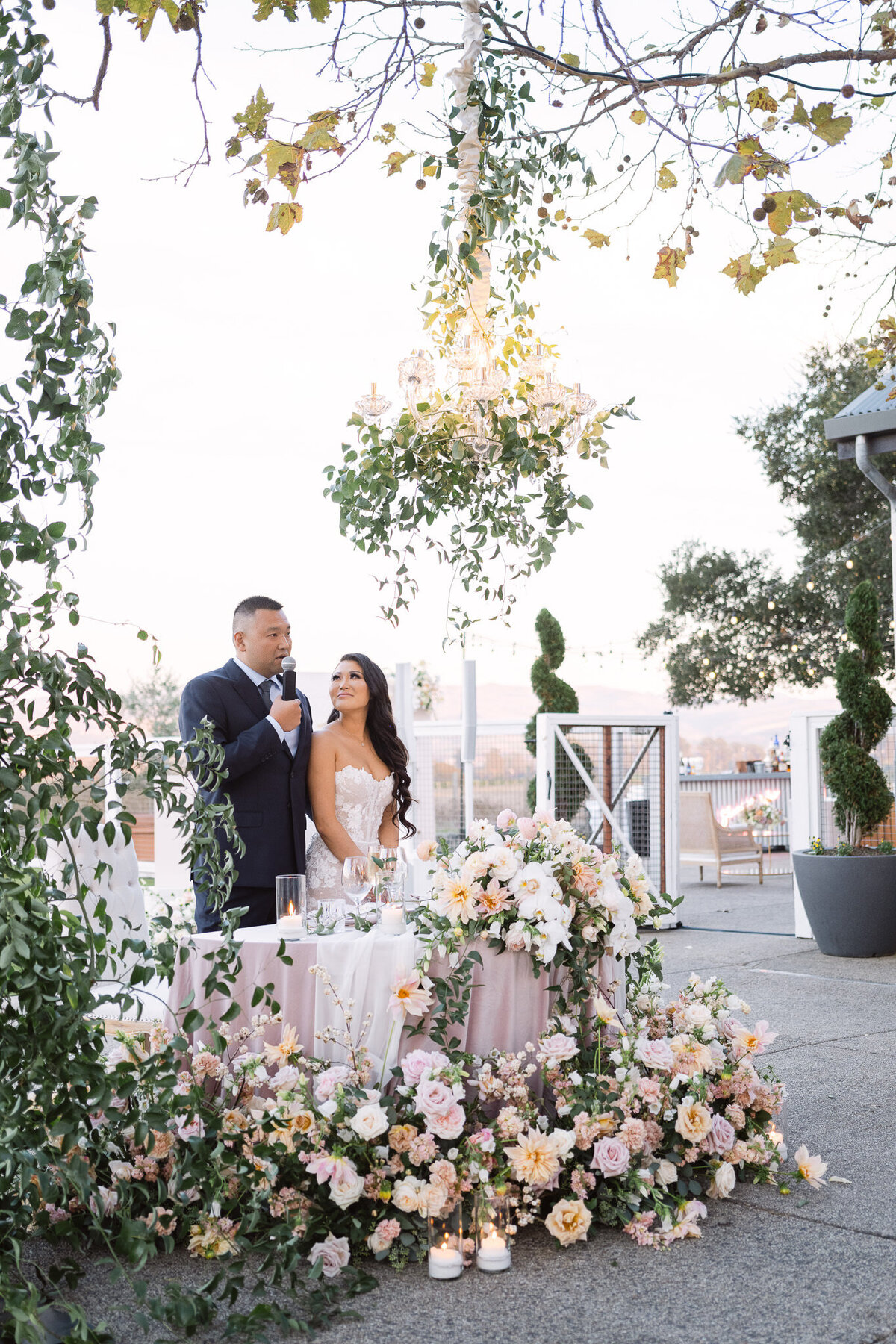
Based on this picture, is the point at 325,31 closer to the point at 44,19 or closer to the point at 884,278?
the point at 44,19

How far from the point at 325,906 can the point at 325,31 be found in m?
2.64

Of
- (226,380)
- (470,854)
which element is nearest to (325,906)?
(470,854)

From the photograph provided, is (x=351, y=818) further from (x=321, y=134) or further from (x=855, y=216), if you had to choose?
(x=855, y=216)

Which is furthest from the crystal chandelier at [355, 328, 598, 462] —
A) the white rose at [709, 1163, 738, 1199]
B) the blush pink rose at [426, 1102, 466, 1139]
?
the white rose at [709, 1163, 738, 1199]

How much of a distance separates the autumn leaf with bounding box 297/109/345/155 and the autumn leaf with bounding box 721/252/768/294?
1.30 meters

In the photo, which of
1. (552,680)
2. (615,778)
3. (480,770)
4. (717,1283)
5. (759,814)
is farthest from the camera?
(480,770)

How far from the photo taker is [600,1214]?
2.98 meters

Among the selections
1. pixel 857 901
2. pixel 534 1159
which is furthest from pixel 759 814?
pixel 534 1159

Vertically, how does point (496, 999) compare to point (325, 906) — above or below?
below

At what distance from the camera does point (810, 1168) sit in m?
3.15

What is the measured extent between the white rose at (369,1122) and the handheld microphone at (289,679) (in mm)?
1572

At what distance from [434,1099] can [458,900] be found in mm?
516

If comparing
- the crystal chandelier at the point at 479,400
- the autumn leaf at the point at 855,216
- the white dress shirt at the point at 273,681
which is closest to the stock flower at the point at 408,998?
the white dress shirt at the point at 273,681

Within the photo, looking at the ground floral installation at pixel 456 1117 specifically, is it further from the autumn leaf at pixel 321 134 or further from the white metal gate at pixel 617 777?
the white metal gate at pixel 617 777
